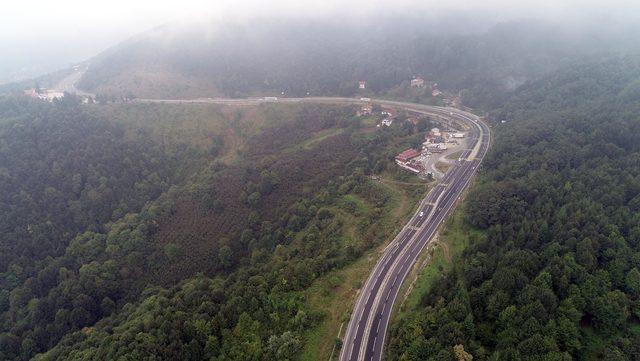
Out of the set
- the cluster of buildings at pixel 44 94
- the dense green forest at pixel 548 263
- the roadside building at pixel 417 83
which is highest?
the cluster of buildings at pixel 44 94

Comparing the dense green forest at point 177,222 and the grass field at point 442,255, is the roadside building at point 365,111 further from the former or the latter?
the grass field at point 442,255

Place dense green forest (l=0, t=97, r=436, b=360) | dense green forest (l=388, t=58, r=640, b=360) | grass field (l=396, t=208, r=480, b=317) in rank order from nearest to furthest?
dense green forest (l=388, t=58, r=640, b=360)
dense green forest (l=0, t=97, r=436, b=360)
grass field (l=396, t=208, r=480, b=317)

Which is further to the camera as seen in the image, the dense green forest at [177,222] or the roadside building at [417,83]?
the roadside building at [417,83]

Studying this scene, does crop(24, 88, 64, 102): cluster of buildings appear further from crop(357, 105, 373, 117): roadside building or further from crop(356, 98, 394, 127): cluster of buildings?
crop(356, 98, 394, 127): cluster of buildings

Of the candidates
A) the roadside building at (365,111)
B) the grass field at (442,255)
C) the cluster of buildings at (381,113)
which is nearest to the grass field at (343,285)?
the grass field at (442,255)

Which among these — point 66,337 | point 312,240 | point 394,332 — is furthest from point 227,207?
point 394,332

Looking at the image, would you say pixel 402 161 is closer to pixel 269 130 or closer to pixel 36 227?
pixel 269 130

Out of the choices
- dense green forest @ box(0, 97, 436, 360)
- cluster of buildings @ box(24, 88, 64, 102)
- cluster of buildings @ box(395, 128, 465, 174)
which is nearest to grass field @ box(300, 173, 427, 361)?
dense green forest @ box(0, 97, 436, 360)
